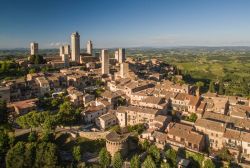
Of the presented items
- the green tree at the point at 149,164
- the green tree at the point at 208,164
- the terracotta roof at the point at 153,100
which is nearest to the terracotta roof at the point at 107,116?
the terracotta roof at the point at 153,100

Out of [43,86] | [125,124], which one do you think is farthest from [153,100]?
[43,86]

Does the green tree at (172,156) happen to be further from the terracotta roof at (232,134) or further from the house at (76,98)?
the house at (76,98)

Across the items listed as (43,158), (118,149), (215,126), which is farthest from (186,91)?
(43,158)

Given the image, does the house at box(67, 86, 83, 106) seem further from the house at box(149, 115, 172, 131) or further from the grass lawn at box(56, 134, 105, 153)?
the house at box(149, 115, 172, 131)

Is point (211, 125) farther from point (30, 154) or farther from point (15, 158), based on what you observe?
point (15, 158)

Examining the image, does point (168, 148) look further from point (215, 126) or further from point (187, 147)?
point (215, 126)

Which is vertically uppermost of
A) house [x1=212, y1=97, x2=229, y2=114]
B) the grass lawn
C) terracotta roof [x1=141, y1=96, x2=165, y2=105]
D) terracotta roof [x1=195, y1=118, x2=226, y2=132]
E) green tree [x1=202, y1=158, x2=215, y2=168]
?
terracotta roof [x1=141, y1=96, x2=165, y2=105]

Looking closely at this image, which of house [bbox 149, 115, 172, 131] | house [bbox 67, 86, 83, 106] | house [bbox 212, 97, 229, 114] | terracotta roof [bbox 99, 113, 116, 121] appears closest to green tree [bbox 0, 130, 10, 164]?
terracotta roof [bbox 99, 113, 116, 121]
